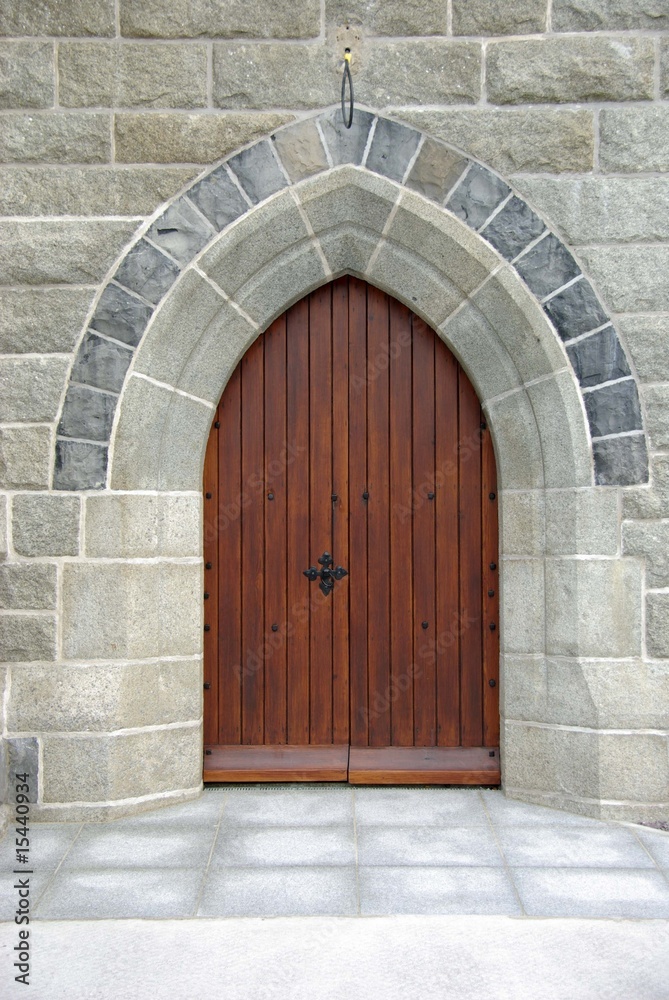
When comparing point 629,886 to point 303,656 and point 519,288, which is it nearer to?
point 303,656

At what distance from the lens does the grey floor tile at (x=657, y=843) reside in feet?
10.7

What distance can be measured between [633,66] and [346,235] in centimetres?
140

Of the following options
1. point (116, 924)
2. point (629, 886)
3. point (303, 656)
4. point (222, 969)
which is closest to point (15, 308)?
point (303, 656)

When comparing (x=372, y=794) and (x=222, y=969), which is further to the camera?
(x=372, y=794)

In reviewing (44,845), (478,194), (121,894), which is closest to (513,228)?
(478,194)

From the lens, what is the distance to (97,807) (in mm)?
3633

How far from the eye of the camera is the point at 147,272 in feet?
12.1

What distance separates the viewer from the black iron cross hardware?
4078mm

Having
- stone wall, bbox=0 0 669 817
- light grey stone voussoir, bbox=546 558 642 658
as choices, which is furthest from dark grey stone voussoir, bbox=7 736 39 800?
light grey stone voussoir, bbox=546 558 642 658

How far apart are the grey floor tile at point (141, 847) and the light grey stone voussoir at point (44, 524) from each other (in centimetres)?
116

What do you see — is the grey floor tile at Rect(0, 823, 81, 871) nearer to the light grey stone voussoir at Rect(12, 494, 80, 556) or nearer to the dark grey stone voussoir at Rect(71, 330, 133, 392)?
the light grey stone voussoir at Rect(12, 494, 80, 556)

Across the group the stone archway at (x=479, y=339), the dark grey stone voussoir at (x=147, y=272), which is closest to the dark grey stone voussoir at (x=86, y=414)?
the stone archway at (x=479, y=339)

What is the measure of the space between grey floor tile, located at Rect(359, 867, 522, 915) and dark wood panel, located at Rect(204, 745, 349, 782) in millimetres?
858

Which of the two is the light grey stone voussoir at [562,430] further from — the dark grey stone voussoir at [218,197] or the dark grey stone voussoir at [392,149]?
the dark grey stone voussoir at [218,197]
